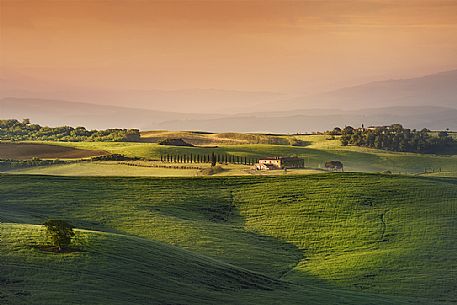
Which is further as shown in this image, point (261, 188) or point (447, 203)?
point (261, 188)

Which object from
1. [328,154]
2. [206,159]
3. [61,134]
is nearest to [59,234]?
[206,159]

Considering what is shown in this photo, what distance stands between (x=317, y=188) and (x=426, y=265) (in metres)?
22.9

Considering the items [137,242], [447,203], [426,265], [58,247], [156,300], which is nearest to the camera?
[156,300]

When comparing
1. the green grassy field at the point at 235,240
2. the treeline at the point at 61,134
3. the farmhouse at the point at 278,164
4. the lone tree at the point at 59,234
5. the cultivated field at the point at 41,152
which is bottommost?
the green grassy field at the point at 235,240

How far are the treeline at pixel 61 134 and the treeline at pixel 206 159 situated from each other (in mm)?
35290

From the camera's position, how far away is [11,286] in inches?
1305

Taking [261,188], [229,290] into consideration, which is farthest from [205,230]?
[229,290]

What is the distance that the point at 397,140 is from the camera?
6132 inches

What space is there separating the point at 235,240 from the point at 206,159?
169ft

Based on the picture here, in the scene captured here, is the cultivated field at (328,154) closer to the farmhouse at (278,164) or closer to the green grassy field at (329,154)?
the green grassy field at (329,154)

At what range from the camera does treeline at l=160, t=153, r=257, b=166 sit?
357 feet

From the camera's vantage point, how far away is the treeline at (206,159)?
10874 cm

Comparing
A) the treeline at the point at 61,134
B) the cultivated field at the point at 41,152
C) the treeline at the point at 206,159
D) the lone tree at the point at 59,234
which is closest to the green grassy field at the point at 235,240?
the lone tree at the point at 59,234

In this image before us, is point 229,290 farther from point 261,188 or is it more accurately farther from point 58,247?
point 261,188
